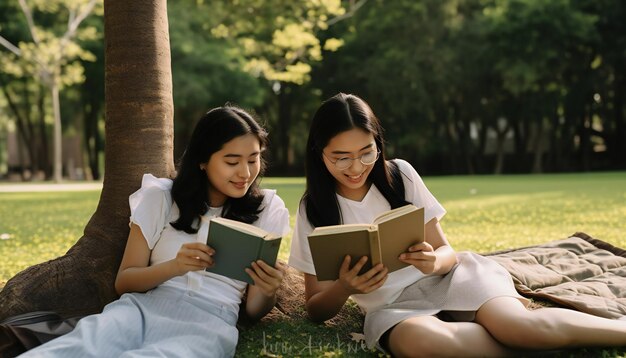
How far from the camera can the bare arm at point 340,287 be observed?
3.17 m

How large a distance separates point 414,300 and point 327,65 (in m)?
30.8

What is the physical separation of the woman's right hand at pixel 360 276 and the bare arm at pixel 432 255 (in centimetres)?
14

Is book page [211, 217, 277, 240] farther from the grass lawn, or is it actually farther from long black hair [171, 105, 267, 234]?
the grass lawn

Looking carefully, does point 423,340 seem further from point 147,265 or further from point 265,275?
point 147,265

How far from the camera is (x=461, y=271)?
141 inches

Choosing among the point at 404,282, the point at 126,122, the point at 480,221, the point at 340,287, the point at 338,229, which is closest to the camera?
the point at 338,229

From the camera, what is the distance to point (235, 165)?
11.6 ft

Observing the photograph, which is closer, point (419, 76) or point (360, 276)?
point (360, 276)

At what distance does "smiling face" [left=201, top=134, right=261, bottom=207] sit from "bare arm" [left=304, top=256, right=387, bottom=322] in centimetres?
66

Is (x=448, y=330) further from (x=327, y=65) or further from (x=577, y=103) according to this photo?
(x=327, y=65)

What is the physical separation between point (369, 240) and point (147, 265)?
4.04 feet

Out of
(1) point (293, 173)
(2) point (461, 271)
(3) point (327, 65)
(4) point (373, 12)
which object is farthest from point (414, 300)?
(1) point (293, 173)

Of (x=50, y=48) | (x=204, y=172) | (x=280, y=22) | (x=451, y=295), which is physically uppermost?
(x=50, y=48)

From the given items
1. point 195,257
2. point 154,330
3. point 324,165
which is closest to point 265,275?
point 195,257
